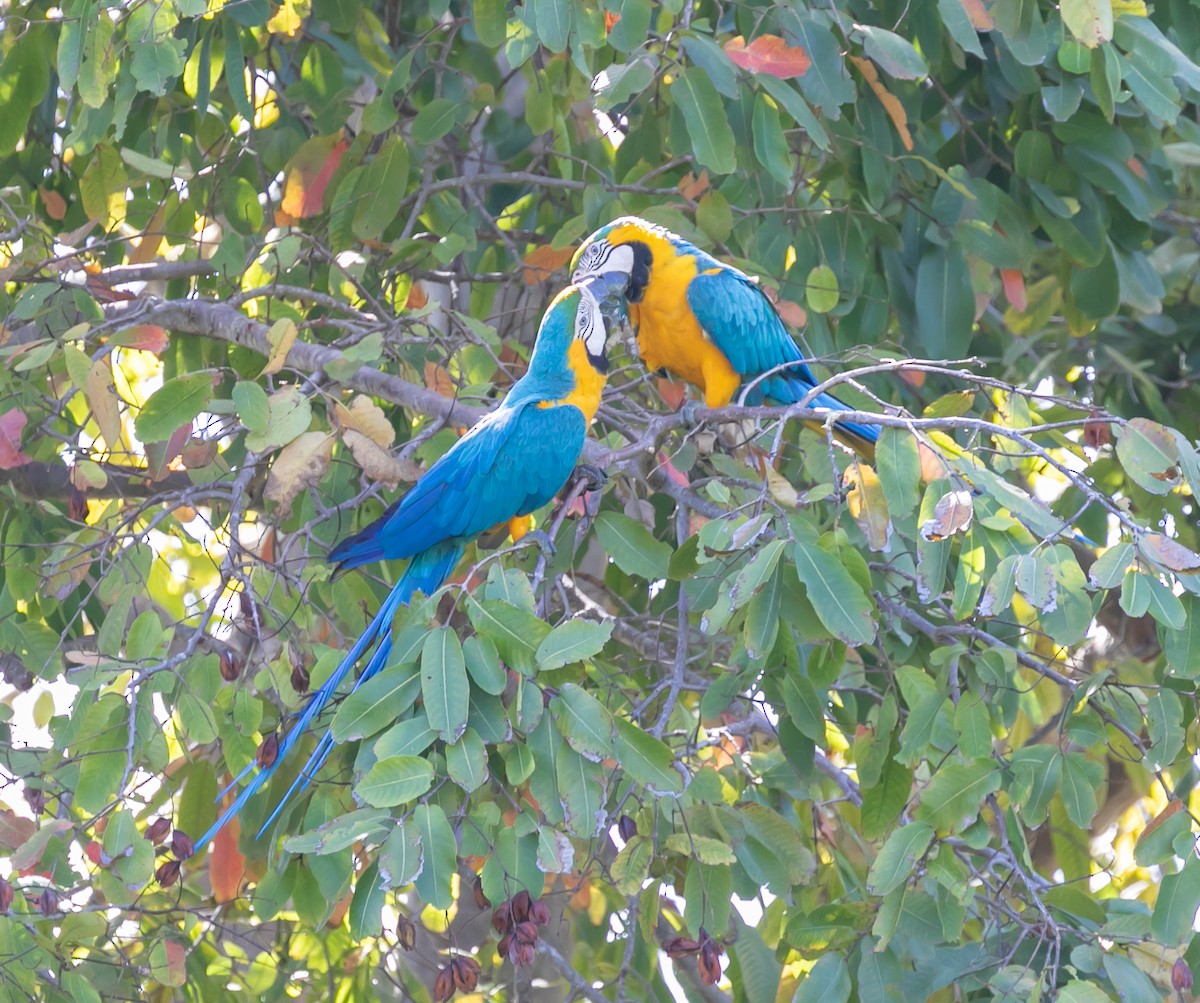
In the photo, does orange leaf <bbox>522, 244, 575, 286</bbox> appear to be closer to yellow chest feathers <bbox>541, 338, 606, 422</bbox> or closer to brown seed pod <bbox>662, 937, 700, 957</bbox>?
yellow chest feathers <bbox>541, 338, 606, 422</bbox>

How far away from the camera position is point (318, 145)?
2846 millimetres

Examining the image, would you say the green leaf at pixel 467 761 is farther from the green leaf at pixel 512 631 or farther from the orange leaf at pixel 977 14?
the orange leaf at pixel 977 14

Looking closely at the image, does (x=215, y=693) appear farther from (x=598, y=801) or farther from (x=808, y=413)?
(x=808, y=413)

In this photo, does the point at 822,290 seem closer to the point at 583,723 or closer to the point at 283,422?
the point at 283,422

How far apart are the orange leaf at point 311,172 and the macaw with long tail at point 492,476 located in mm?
682

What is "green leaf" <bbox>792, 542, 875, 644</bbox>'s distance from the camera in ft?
5.19

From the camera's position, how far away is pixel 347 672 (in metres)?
2.05

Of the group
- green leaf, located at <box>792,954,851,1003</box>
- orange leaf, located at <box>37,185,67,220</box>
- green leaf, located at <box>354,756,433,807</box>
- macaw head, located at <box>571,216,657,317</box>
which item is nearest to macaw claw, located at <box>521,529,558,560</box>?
green leaf, located at <box>354,756,433,807</box>

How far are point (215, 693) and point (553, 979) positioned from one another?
181cm

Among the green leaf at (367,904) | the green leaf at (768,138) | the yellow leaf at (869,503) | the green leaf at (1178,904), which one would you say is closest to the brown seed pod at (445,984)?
the green leaf at (367,904)

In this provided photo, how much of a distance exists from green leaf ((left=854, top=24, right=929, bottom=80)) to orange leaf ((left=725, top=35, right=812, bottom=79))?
0.37 feet

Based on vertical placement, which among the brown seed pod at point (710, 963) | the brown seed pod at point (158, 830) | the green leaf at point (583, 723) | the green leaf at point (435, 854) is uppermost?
the green leaf at point (583, 723)

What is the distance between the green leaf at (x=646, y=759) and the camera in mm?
1559

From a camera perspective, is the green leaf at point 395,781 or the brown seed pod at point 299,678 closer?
the green leaf at point 395,781
